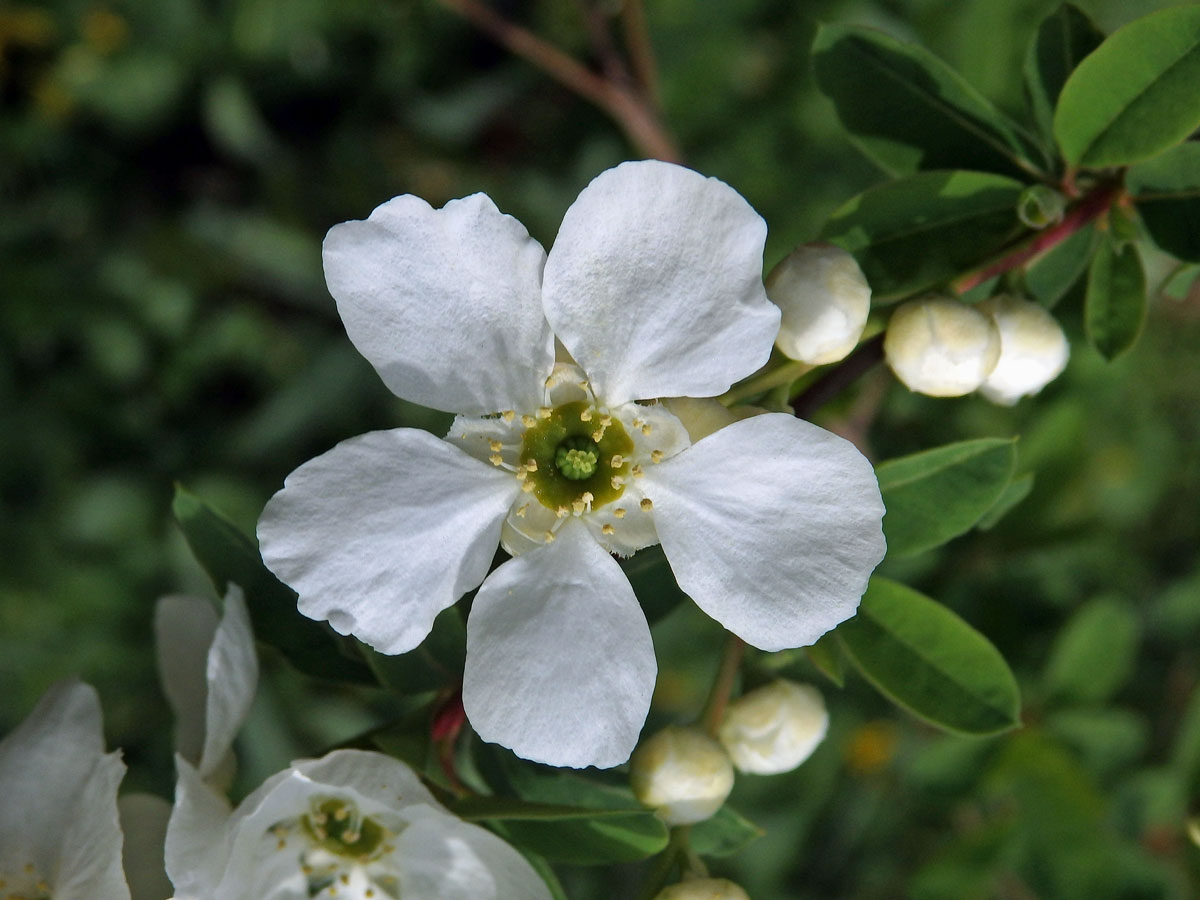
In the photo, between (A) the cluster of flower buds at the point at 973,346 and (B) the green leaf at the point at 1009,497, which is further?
(B) the green leaf at the point at 1009,497

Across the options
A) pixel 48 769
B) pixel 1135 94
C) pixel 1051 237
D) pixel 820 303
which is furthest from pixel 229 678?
pixel 1135 94

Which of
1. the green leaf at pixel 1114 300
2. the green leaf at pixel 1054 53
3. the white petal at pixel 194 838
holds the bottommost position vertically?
the white petal at pixel 194 838

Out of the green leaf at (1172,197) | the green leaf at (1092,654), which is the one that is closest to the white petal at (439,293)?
the green leaf at (1172,197)

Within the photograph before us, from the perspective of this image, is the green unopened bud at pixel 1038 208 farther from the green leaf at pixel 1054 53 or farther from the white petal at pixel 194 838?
the white petal at pixel 194 838

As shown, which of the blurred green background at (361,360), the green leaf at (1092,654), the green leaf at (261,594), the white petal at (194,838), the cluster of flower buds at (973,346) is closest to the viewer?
the white petal at (194,838)

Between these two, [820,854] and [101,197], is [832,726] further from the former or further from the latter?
[101,197]

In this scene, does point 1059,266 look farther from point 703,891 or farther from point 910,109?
point 703,891

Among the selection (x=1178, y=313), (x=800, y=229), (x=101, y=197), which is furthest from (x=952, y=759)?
(x=101, y=197)
